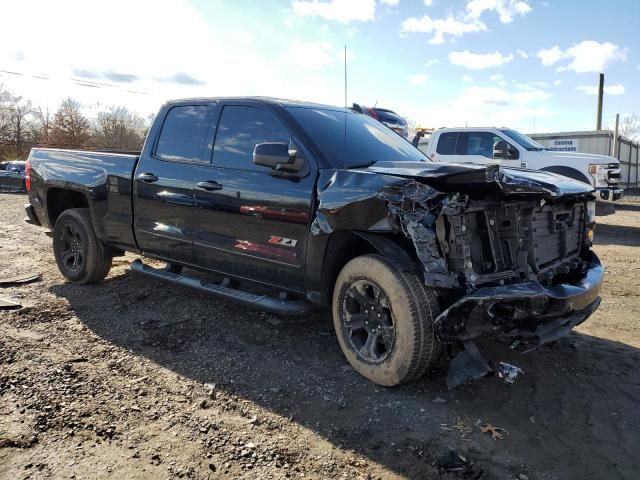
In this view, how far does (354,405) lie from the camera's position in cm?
332

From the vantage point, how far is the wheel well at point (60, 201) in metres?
6.08

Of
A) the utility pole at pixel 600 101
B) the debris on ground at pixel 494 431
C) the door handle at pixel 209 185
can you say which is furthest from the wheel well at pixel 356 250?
the utility pole at pixel 600 101

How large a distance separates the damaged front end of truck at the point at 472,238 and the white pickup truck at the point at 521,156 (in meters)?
7.83

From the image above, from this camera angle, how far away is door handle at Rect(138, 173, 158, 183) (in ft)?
16.0

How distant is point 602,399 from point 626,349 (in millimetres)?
1057

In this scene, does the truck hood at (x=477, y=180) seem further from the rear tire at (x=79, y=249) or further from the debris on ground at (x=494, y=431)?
the rear tire at (x=79, y=249)

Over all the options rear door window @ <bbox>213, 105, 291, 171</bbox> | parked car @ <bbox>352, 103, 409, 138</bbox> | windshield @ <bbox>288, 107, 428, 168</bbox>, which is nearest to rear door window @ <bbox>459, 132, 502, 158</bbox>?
parked car @ <bbox>352, 103, 409, 138</bbox>

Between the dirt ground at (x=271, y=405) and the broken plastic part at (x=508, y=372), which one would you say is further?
the broken plastic part at (x=508, y=372)

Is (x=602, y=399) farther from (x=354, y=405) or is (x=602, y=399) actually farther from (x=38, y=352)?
(x=38, y=352)

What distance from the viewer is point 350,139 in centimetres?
425

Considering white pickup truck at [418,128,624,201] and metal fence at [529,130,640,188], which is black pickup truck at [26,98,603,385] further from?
metal fence at [529,130,640,188]

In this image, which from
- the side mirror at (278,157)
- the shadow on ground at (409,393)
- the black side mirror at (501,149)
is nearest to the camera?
the shadow on ground at (409,393)

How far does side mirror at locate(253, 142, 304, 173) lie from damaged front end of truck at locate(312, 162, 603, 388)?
312mm

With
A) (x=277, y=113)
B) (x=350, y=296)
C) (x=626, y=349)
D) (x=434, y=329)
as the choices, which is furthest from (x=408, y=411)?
(x=277, y=113)
